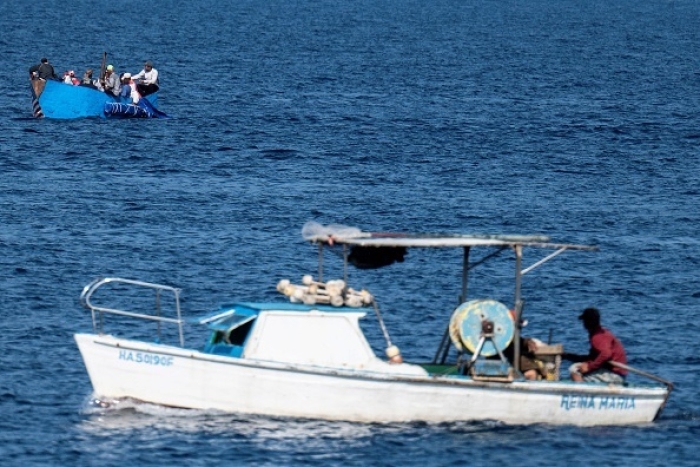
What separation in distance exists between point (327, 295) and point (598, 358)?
4673 millimetres

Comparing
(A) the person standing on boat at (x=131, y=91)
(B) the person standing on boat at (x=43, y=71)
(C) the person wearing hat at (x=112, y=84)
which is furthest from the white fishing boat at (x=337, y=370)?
(A) the person standing on boat at (x=131, y=91)

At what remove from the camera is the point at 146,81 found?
6812 centimetres

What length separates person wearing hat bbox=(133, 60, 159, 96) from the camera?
221 feet

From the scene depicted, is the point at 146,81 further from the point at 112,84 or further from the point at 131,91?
the point at 112,84

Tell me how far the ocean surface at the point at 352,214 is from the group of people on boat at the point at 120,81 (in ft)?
4.44

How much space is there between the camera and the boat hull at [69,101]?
67312 millimetres

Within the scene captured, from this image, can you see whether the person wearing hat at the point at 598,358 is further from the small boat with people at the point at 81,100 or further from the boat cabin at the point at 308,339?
the small boat with people at the point at 81,100

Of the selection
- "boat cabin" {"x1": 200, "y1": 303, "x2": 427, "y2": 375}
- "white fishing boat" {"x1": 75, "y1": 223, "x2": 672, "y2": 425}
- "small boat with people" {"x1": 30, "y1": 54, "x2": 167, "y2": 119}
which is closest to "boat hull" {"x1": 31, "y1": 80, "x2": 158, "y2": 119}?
"small boat with people" {"x1": 30, "y1": 54, "x2": 167, "y2": 119}

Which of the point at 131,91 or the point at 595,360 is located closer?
the point at 595,360

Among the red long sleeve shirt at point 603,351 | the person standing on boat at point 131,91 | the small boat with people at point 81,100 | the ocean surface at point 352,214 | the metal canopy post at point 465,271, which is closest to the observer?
the ocean surface at point 352,214

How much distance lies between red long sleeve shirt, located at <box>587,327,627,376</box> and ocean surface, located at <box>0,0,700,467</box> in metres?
1.12

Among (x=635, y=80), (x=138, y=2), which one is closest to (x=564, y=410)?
(x=635, y=80)

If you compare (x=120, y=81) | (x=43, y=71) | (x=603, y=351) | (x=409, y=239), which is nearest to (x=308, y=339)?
(x=409, y=239)

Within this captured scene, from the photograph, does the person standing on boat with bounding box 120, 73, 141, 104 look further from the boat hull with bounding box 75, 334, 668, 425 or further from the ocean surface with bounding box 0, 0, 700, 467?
the boat hull with bounding box 75, 334, 668, 425
